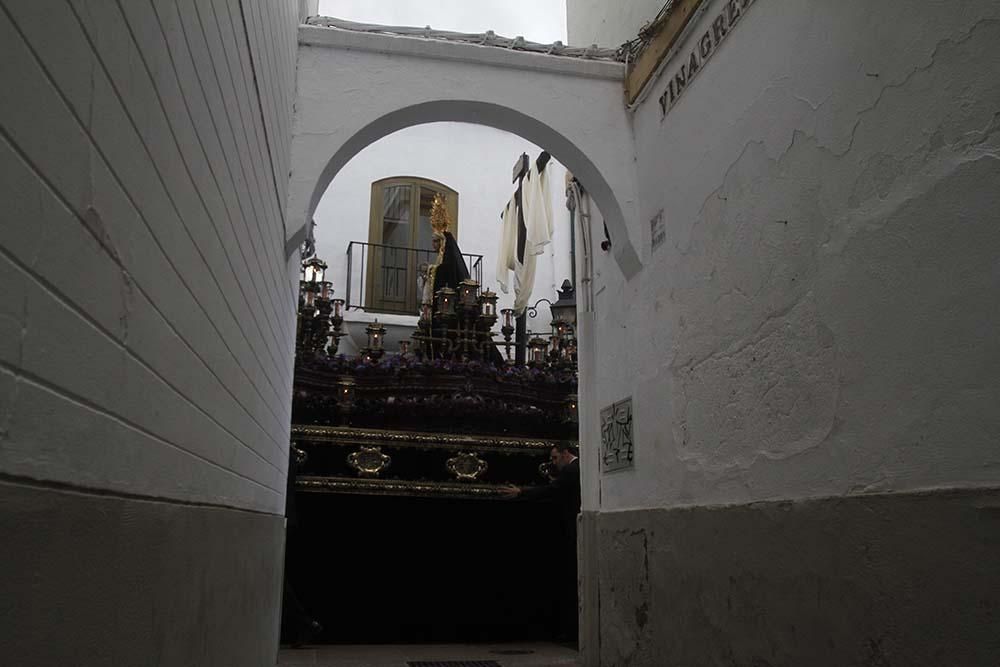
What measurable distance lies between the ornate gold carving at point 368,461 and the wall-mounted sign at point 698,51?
13.1ft

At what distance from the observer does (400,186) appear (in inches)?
488

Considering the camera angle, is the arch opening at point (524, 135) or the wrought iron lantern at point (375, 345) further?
the wrought iron lantern at point (375, 345)

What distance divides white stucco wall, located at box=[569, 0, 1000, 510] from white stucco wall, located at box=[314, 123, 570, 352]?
25.9 ft

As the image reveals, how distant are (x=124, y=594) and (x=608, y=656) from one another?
12.0 ft

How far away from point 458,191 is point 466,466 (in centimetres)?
635

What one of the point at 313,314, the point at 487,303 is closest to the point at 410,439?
the point at 313,314

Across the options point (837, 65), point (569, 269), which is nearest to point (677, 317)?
point (837, 65)

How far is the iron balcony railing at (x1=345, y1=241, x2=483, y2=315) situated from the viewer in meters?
11.8

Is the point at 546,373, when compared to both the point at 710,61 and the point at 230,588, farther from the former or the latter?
the point at 230,588

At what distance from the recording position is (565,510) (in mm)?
6762

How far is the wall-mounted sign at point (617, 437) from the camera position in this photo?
14.8ft

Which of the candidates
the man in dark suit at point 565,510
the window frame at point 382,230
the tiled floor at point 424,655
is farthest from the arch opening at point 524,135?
the window frame at point 382,230

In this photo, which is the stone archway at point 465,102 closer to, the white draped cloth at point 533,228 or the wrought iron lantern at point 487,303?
the wrought iron lantern at point 487,303

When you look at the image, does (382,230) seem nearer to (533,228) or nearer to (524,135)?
(533,228)
